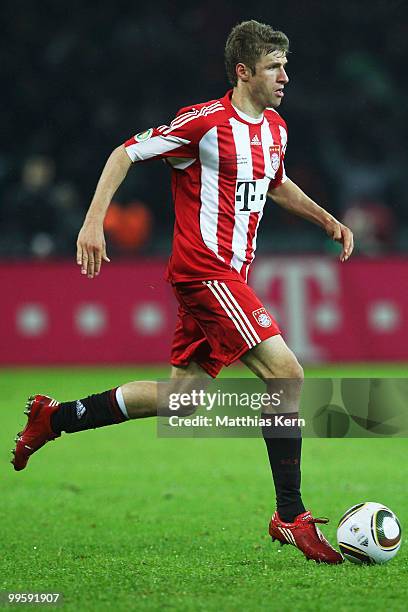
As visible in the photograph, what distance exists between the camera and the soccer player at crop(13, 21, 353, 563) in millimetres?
5043

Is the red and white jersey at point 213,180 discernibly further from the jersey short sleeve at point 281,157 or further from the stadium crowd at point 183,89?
the stadium crowd at point 183,89

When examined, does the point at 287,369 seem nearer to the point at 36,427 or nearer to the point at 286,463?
the point at 286,463

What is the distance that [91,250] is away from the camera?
482 cm

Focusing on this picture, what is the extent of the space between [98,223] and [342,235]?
1268mm

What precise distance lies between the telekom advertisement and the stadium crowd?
6.51ft

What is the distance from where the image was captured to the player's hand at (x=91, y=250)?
4.82m

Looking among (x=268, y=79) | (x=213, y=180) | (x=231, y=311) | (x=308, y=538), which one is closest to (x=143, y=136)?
(x=213, y=180)

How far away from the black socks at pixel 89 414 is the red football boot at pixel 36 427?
31mm

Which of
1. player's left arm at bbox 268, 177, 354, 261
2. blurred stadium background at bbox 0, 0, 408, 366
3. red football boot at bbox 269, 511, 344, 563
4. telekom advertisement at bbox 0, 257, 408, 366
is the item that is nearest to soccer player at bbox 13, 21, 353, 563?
red football boot at bbox 269, 511, 344, 563

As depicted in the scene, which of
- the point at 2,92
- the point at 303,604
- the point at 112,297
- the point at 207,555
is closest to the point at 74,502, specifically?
the point at 207,555

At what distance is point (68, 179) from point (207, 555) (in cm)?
1042

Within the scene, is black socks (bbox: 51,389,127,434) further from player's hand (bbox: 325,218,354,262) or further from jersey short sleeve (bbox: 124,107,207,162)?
player's hand (bbox: 325,218,354,262)

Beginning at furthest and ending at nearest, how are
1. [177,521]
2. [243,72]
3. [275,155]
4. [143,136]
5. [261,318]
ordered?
[177,521] < [275,155] < [243,72] < [143,136] < [261,318]

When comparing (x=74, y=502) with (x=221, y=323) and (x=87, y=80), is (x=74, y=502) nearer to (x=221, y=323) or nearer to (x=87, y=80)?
(x=221, y=323)
